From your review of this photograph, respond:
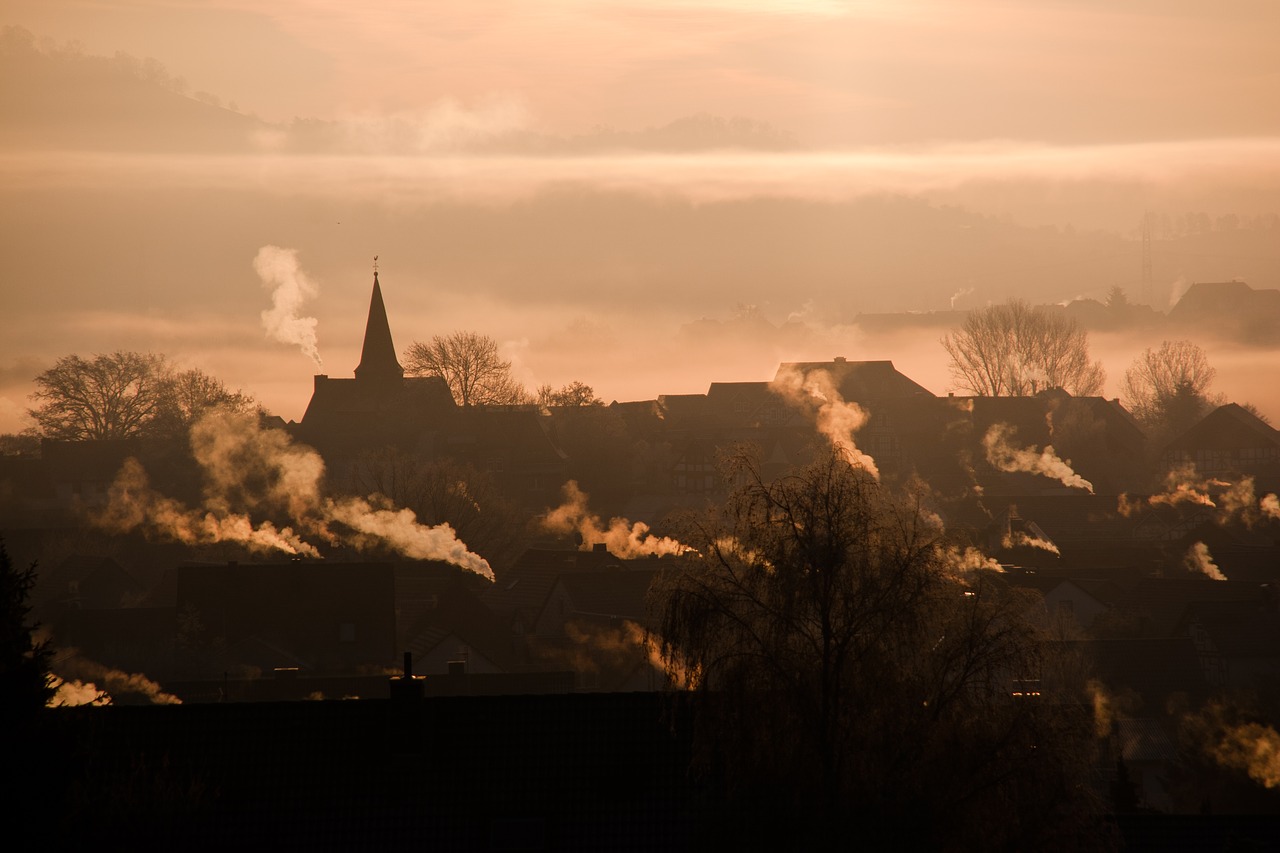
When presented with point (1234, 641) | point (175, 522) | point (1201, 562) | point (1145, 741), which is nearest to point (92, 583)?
point (175, 522)

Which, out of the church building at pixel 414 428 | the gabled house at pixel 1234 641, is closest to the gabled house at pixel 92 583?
the church building at pixel 414 428

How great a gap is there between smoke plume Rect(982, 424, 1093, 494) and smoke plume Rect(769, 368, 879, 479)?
10056 mm

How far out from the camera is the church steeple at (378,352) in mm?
136625

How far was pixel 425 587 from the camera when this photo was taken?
6862 centimetres

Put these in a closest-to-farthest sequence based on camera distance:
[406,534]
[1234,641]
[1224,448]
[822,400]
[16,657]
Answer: [16,657], [1234,641], [406,534], [1224,448], [822,400]

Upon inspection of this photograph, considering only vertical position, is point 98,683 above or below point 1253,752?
above

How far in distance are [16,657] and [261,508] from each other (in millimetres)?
70181

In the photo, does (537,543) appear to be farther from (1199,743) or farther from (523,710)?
(523,710)

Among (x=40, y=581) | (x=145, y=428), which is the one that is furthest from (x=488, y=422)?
(x=40, y=581)

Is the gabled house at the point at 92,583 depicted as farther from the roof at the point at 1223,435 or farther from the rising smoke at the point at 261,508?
the roof at the point at 1223,435

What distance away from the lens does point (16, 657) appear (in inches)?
923

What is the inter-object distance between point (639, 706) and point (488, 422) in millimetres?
91074

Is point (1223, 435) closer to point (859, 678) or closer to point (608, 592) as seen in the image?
point (608, 592)

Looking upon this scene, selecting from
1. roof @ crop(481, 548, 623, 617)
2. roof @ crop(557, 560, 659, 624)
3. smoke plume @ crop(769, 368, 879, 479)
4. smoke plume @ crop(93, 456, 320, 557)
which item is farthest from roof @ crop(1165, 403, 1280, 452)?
smoke plume @ crop(93, 456, 320, 557)
